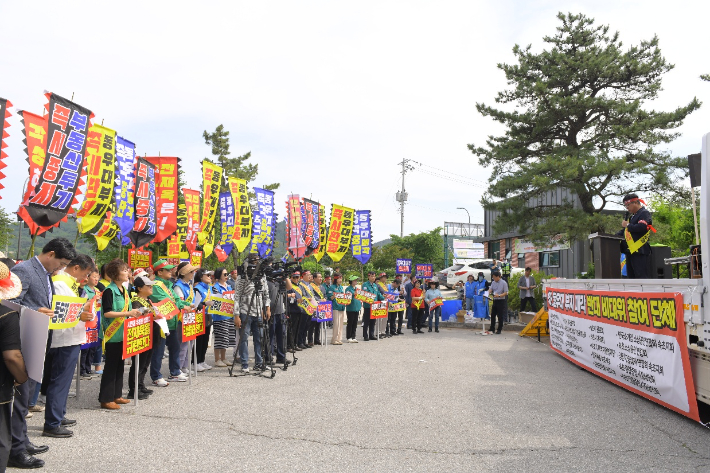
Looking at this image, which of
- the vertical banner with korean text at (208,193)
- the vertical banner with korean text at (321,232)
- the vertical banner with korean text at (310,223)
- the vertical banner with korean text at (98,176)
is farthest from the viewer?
the vertical banner with korean text at (321,232)

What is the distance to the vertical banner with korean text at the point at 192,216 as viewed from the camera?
1794 centimetres

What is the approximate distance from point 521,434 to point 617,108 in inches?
652

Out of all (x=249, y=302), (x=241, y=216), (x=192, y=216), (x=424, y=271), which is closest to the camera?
(x=249, y=302)

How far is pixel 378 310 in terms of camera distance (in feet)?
50.6

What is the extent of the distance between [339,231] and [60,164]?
1225 cm

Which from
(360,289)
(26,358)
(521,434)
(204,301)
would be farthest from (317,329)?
(26,358)

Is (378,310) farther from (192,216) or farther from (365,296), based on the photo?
(192,216)

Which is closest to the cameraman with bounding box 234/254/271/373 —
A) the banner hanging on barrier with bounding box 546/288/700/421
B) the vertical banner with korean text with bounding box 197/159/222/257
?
the banner hanging on barrier with bounding box 546/288/700/421

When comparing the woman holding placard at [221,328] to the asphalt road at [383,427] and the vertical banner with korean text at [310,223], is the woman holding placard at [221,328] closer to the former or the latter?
the asphalt road at [383,427]

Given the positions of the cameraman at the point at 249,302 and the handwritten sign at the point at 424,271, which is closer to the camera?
the cameraman at the point at 249,302

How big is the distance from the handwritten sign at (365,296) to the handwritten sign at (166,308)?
7409mm

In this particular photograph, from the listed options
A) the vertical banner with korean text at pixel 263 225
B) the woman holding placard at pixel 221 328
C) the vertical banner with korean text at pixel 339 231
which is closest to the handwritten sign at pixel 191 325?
the woman holding placard at pixel 221 328

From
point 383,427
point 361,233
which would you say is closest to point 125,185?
point 383,427

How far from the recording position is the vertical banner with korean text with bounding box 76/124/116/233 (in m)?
11.6
